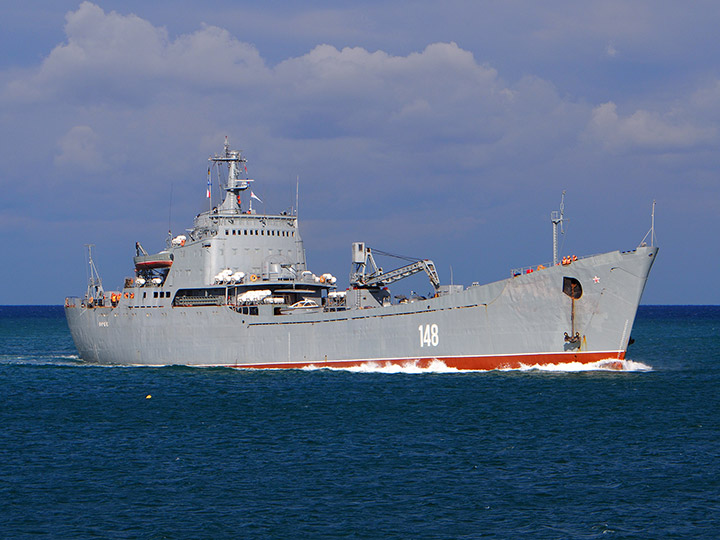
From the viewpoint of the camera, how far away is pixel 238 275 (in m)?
43.7

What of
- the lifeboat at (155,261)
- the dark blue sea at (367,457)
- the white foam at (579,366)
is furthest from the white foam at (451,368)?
the lifeboat at (155,261)

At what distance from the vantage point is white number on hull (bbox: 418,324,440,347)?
1517 inches

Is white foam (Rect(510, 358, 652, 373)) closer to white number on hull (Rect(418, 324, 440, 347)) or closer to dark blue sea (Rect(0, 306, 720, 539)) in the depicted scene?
dark blue sea (Rect(0, 306, 720, 539))

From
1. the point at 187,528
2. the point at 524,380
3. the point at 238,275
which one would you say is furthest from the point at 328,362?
the point at 187,528

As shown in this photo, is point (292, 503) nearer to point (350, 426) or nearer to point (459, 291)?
point (350, 426)

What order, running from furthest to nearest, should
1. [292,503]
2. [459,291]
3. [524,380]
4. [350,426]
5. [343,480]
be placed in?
[459,291] < [524,380] < [350,426] < [343,480] < [292,503]

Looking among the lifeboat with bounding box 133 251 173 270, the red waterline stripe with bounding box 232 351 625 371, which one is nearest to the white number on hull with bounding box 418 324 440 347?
the red waterline stripe with bounding box 232 351 625 371

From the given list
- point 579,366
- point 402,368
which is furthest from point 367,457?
point 579,366

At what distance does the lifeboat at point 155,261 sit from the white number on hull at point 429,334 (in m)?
17.1

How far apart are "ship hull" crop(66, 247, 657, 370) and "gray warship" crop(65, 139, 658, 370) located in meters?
0.05

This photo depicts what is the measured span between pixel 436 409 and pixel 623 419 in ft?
22.4

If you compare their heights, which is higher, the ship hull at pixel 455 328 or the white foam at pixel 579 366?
the ship hull at pixel 455 328

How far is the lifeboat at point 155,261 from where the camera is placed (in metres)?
48.1

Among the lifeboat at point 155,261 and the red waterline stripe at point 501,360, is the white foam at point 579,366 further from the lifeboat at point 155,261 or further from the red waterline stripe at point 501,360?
the lifeboat at point 155,261
